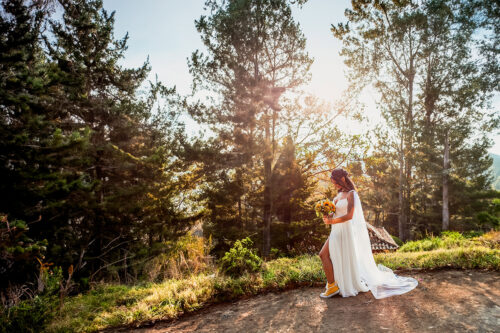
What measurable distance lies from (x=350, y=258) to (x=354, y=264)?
4.6 inches

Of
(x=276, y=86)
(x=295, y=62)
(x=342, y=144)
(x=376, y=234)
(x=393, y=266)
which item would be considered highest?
(x=295, y=62)

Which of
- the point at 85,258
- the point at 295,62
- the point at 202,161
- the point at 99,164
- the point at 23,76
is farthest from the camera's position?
the point at 295,62

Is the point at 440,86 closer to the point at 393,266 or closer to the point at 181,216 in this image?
the point at 393,266

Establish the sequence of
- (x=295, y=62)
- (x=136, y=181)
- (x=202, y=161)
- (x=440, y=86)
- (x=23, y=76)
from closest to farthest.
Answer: (x=23, y=76) < (x=136, y=181) < (x=202, y=161) < (x=295, y=62) < (x=440, y=86)

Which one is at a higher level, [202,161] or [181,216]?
[202,161]

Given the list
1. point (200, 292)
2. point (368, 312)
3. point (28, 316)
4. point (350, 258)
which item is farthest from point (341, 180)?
point (28, 316)

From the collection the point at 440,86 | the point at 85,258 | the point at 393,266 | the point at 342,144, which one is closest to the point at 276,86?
the point at 342,144

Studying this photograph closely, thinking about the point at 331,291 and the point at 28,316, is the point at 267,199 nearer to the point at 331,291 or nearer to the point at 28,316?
the point at 331,291

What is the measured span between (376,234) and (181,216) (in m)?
10.9

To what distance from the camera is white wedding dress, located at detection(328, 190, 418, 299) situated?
14.2ft

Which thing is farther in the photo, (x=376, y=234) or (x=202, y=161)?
(x=376, y=234)

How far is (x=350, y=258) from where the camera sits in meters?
4.34

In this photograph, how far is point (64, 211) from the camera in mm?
8195

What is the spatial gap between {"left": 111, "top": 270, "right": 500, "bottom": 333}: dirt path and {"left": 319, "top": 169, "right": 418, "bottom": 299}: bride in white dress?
159 mm
